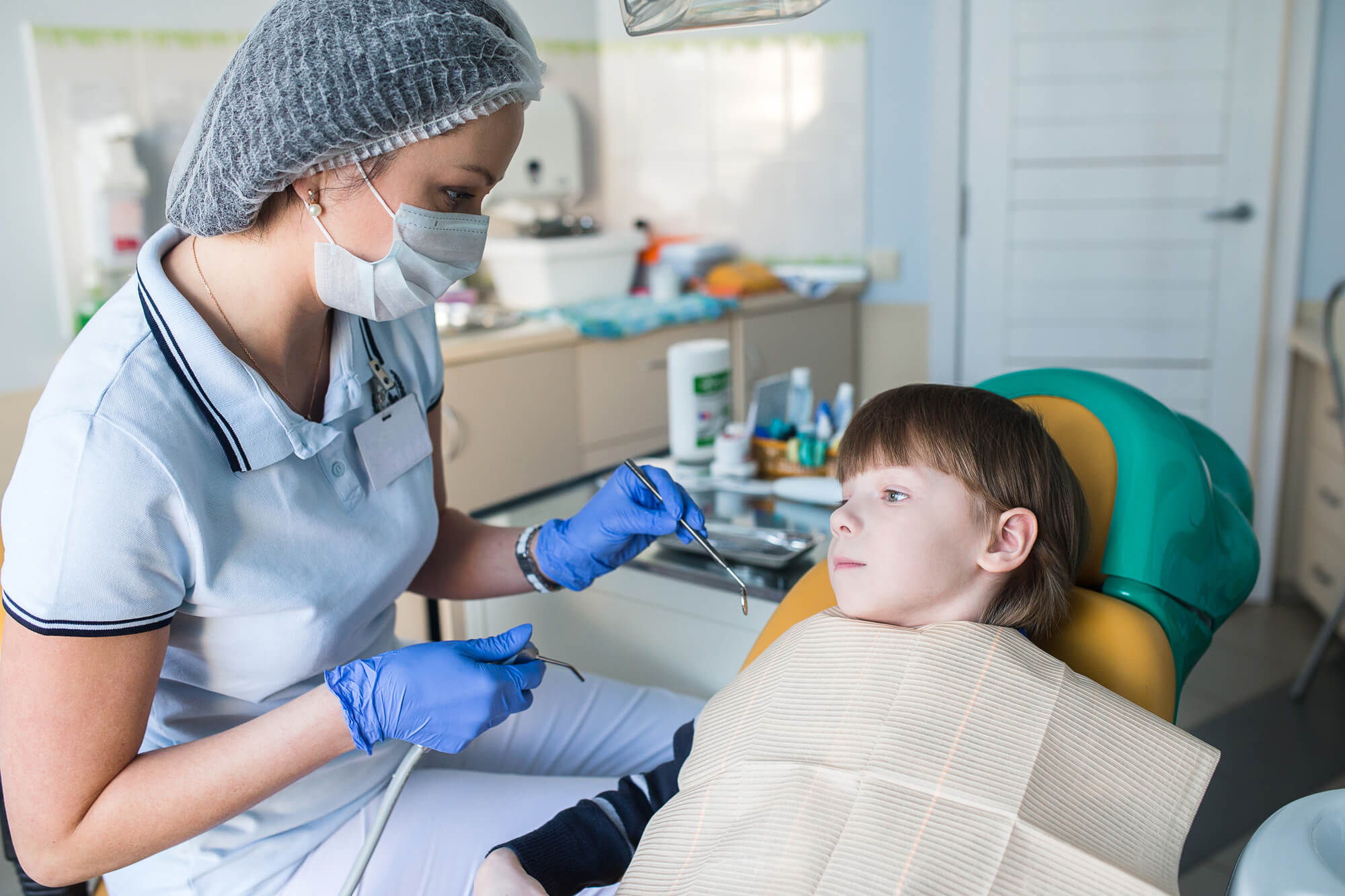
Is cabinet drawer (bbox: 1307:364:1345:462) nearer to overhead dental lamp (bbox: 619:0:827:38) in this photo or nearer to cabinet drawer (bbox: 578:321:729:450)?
cabinet drawer (bbox: 578:321:729:450)

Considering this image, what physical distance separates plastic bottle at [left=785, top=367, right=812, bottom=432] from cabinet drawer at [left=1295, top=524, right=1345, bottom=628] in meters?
1.63

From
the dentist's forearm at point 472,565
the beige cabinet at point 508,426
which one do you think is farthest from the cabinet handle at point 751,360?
the dentist's forearm at point 472,565

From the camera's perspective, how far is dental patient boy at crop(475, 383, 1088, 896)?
39.7 inches

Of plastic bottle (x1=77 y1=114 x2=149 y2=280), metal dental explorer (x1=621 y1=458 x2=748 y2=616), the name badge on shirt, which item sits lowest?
metal dental explorer (x1=621 y1=458 x2=748 y2=616)

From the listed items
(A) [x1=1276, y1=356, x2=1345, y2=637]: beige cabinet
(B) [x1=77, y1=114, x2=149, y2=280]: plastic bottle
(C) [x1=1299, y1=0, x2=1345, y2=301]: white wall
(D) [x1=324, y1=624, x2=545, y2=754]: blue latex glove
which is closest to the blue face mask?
(D) [x1=324, y1=624, x2=545, y2=754]: blue latex glove

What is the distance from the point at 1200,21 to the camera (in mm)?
2963

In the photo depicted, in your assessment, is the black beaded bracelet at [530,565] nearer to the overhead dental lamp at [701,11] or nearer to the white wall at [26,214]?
the overhead dental lamp at [701,11]

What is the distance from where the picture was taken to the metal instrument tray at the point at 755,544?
136cm

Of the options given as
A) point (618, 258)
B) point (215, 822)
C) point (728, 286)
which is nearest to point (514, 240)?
point (618, 258)

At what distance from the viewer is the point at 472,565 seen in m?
1.37

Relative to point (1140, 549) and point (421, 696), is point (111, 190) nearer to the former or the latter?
point (421, 696)

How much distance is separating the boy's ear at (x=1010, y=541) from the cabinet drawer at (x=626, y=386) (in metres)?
2.01

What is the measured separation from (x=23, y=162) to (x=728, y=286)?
1952 millimetres

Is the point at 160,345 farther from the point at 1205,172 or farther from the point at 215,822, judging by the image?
the point at 1205,172
